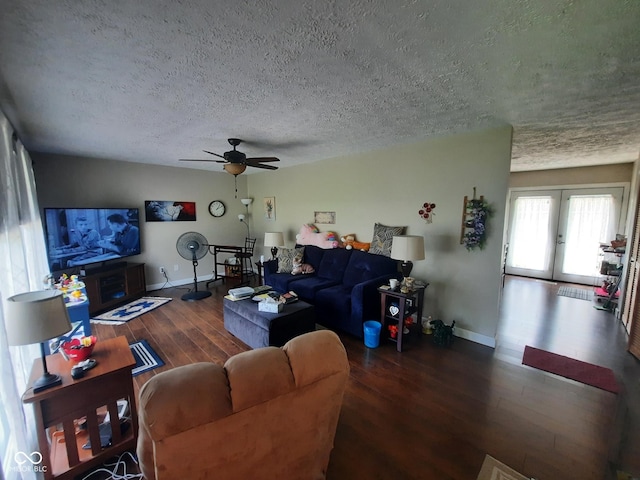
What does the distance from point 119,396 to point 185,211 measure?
4.23 m

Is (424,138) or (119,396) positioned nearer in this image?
(119,396)

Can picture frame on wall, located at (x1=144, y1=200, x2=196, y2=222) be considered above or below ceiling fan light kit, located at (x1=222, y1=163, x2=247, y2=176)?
below

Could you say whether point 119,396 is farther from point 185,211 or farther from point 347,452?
point 185,211

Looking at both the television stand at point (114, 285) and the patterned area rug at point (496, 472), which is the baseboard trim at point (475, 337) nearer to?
the patterned area rug at point (496, 472)

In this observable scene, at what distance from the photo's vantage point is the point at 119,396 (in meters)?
1.62

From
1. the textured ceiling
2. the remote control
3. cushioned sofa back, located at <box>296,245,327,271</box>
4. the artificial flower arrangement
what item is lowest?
the remote control

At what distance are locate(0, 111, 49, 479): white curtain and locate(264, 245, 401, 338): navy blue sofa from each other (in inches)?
100

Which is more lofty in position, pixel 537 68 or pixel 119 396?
pixel 537 68

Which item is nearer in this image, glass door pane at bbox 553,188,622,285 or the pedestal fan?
the pedestal fan

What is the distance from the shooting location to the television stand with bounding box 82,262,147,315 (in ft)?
12.5

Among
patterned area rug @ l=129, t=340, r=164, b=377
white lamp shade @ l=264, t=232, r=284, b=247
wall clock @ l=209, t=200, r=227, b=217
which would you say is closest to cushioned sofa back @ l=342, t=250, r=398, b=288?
white lamp shade @ l=264, t=232, r=284, b=247

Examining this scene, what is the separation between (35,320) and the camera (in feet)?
4.13

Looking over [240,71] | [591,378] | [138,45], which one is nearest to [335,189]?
[240,71]

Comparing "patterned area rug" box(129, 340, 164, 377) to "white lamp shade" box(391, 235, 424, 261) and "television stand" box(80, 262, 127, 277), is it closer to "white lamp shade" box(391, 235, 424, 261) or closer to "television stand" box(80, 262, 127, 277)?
"television stand" box(80, 262, 127, 277)
